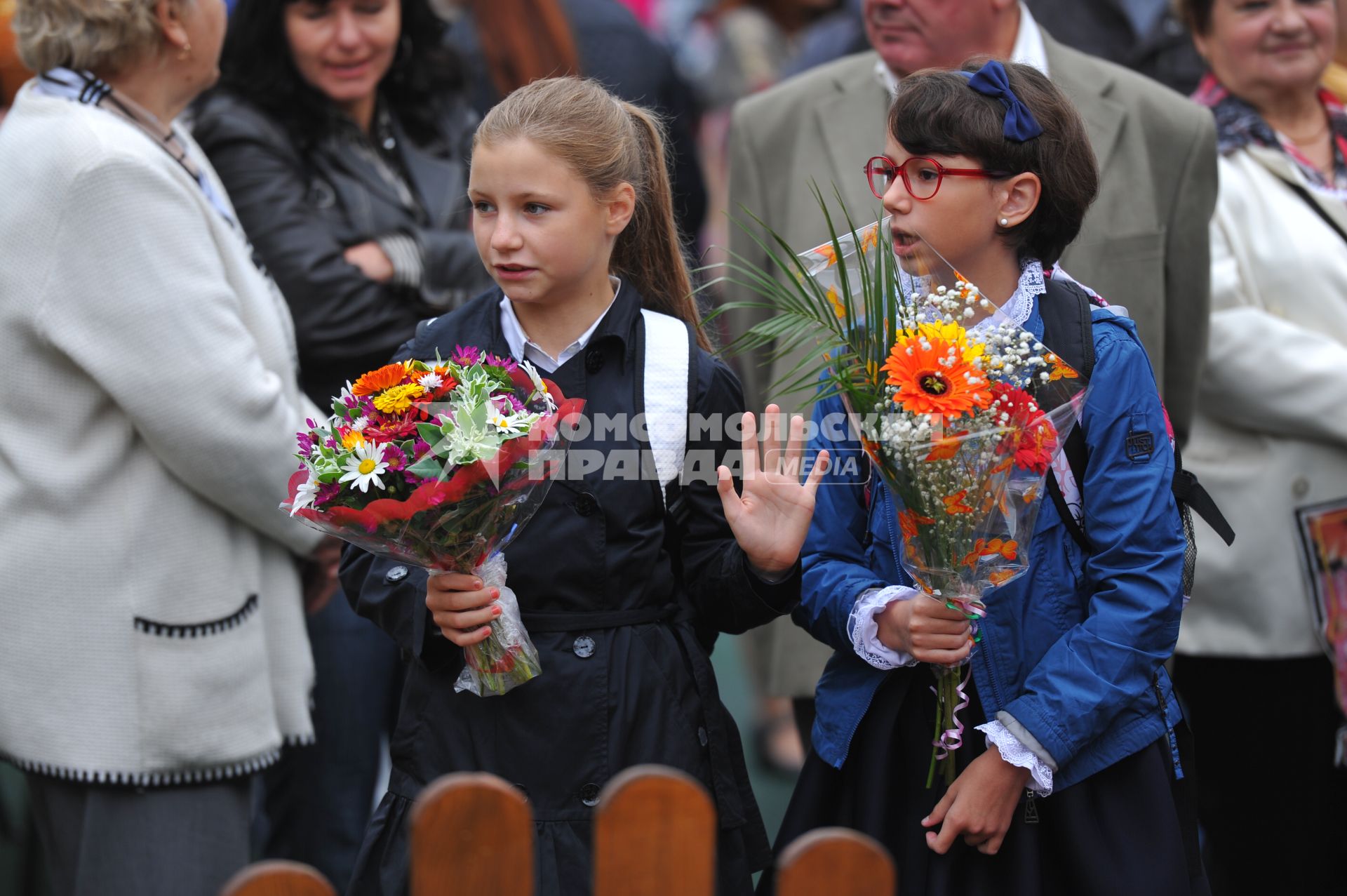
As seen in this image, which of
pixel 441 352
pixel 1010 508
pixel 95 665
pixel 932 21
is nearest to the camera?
pixel 1010 508

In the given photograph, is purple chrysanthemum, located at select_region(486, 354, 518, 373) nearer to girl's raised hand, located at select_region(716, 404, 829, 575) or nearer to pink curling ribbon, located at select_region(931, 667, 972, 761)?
girl's raised hand, located at select_region(716, 404, 829, 575)

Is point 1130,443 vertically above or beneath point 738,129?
beneath

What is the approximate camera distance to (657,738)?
2594mm

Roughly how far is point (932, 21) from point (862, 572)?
158 centimetres

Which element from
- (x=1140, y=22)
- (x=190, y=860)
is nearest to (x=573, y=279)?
(x=190, y=860)

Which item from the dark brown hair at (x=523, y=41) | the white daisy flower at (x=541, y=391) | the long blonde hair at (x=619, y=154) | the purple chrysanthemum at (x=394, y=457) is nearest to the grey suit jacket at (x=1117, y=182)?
the long blonde hair at (x=619, y=154)

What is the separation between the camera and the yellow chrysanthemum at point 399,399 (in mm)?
2383

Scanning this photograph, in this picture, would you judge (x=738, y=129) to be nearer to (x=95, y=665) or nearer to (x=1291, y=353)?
(x=1291, y=353)

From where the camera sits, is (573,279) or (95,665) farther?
(95,665)

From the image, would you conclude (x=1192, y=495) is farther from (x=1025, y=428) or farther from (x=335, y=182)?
(x=335, y=182)

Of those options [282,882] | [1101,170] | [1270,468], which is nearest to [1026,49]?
[1101,170]

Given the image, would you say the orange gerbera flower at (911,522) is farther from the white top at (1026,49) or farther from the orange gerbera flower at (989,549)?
the white top at (1026,49)

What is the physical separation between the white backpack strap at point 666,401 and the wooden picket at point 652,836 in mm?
948

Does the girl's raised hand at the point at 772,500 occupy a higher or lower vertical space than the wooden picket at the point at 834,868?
higher
